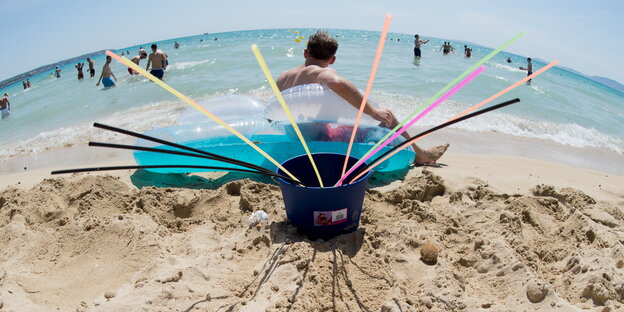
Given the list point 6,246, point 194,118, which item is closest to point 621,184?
point 194,118

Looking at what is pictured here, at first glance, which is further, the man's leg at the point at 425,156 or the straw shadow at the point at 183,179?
the man's leg at the point at 425,156

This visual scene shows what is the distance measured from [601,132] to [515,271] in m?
6.42

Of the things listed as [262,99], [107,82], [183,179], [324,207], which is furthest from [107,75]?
[324,207]

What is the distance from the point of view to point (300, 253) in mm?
1710

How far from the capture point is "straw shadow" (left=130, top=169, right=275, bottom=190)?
2898 millimetres

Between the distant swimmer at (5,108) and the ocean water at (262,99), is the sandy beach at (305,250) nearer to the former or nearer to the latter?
the ocean water at (262,99)

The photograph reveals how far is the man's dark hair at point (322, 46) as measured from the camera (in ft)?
9.46

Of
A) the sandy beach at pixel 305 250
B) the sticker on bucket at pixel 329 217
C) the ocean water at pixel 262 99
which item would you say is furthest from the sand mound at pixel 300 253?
the ocean water at pixel 262 99

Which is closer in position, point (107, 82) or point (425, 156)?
point (425, 156)

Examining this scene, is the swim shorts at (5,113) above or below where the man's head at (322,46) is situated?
below

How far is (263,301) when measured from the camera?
1450 mm

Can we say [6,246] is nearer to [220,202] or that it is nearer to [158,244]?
[158,244]

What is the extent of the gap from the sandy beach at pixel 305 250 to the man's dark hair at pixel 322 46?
1.23 metres

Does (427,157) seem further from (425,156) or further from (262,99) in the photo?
(262,99)
